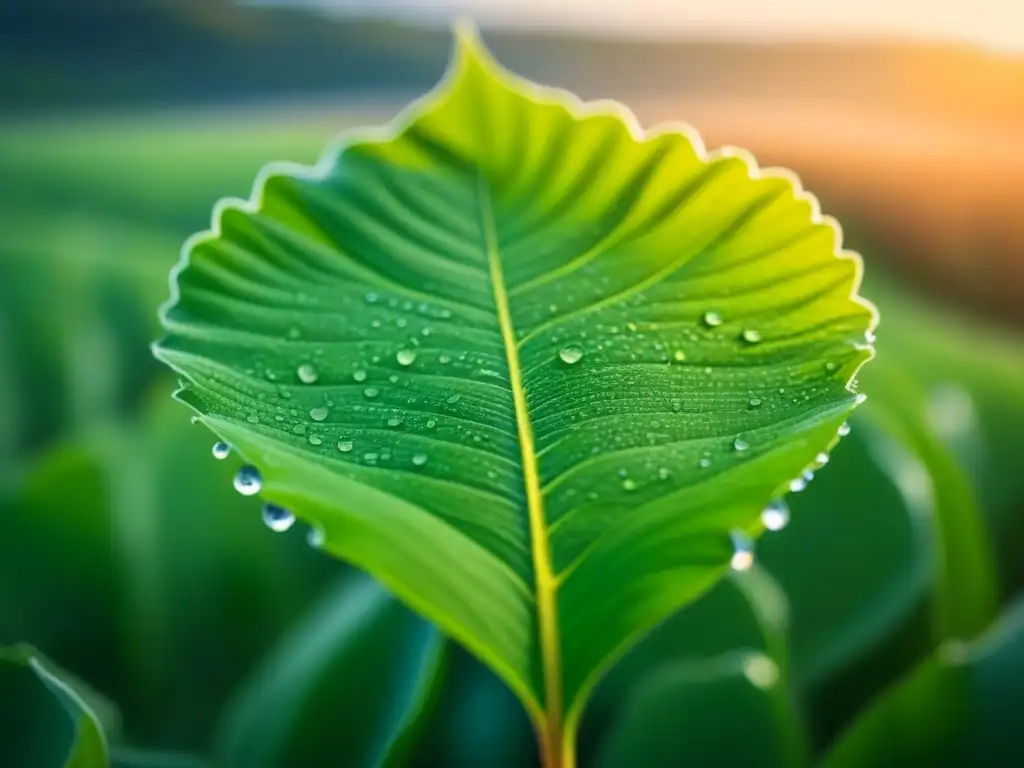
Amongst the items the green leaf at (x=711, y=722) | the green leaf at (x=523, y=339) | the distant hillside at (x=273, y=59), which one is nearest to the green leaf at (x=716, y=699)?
the green leaf at (x=711, y=722)

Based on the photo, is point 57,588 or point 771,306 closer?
point 771,306

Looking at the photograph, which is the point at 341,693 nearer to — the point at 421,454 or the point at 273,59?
the point at 421,454

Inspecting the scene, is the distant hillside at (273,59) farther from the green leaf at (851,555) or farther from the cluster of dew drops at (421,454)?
the cluster of dew drops at (421,454)

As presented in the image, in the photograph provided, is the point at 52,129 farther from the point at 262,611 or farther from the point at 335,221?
the point at 335,221

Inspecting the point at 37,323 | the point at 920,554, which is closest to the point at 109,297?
the point at 37,323

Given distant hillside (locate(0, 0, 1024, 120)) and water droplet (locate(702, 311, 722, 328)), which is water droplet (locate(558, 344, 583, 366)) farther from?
distant hillside (locate(0, 0, 1024, 120))

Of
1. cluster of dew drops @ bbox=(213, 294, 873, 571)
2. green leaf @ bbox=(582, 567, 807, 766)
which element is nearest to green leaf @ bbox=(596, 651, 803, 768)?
green leaf @ bbox=(582, 567, 807, 766)
